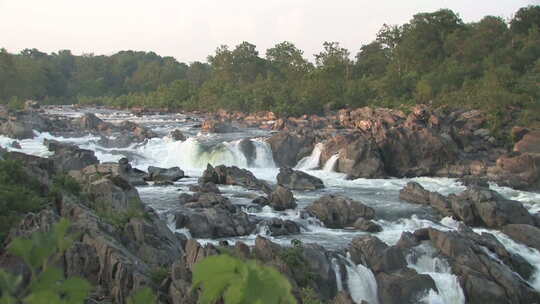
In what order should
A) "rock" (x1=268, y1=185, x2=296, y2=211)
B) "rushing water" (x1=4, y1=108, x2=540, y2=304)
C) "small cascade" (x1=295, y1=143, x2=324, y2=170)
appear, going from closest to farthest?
"rushing water" (x1=4, y1=108, x2=540, y2=304), "rock" (x1=268, y1=185, x2=296, y2=211), "small cascade" (x1=295, y1=143, x2=324, y2=170)

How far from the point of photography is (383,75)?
60.8 metres

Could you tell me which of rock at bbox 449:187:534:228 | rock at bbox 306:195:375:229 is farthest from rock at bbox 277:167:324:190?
rock at bbox 449:187:534:228

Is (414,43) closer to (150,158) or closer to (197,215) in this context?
(150,158)

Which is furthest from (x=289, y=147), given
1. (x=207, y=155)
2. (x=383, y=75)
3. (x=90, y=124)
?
(x=383, y=75)

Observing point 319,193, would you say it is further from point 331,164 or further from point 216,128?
point 216,128

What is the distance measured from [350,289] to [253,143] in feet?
61.9

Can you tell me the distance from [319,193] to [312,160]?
7.25m

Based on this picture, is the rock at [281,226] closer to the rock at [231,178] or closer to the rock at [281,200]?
the rock at [281,200]

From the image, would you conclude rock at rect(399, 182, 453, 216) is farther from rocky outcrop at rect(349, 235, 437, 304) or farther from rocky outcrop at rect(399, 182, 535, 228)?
rocky outcrop at rect(349, 235, 437, 304)

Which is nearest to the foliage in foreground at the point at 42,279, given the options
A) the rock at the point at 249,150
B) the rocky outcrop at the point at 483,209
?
the rocky outcrop at the point at 483,209

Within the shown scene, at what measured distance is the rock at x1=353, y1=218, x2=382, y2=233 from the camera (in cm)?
1722

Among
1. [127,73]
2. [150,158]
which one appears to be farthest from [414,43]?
[127,73]

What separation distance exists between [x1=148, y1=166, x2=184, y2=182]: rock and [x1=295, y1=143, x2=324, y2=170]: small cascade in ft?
24.8

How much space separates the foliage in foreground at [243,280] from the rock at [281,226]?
50.6 feet
